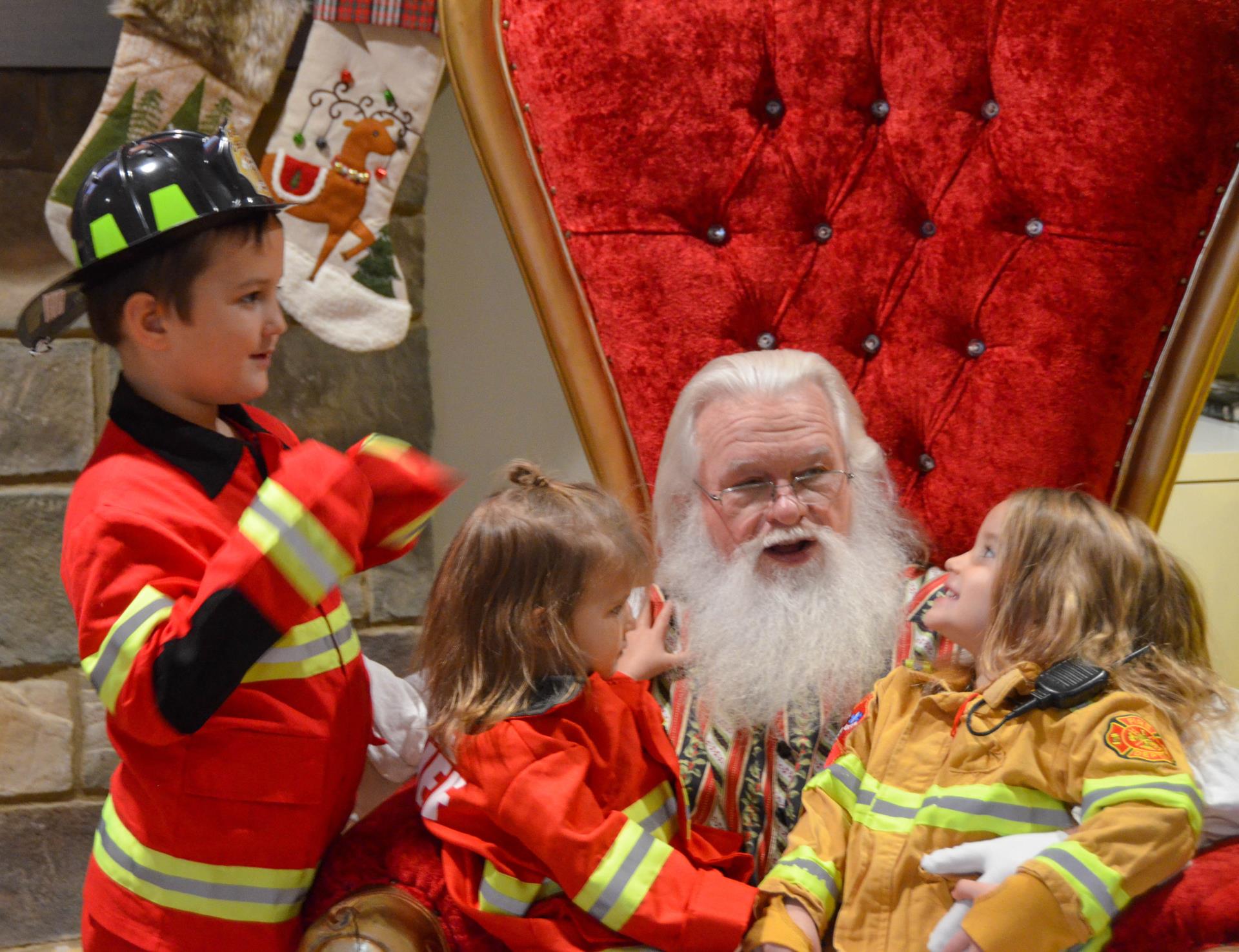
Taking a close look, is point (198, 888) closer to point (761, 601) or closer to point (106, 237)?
point (106, 237)

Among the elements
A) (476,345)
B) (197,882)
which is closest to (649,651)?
(197,882)

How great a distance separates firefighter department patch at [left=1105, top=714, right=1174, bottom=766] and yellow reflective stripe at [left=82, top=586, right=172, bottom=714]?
3.03 ft

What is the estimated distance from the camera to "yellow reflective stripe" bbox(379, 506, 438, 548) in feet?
4.52

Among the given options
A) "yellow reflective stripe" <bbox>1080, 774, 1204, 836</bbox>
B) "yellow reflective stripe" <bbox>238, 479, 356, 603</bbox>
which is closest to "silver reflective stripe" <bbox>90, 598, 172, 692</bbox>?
"yellow reflective stripe" <bbox>238, 479, 356, 603</bbox>

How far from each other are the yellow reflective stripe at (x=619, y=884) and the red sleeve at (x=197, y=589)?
1.31 ft

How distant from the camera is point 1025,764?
1257 millimetres

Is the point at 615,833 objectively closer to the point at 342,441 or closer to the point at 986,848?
the point at 986,848

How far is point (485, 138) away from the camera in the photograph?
1.87 m

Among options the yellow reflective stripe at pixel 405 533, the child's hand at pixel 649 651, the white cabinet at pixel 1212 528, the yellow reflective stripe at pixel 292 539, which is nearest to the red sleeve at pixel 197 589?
the yellow reflective stripe at pixel 292 539

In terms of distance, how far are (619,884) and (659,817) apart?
0.16 metres

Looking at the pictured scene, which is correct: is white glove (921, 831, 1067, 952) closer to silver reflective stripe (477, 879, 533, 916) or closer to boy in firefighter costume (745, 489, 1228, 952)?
boy in firefighter costume (745, 489, 1228, 952)

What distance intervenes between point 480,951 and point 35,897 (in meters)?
1.59

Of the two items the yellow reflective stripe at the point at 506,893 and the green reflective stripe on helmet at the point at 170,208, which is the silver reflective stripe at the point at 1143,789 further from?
the green reflective stripe on helmet at the point at 170,208

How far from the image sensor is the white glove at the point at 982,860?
1.20 m
